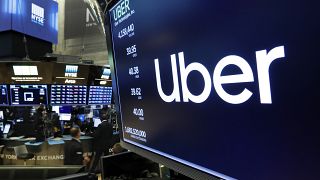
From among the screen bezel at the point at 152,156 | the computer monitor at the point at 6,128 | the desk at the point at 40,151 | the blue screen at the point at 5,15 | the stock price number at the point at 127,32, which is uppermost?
the blue screen at the point at 5,15

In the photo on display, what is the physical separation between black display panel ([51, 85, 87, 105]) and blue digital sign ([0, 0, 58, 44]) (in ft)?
6.98

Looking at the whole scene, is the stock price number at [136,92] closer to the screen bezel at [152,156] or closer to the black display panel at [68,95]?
the screen bezel at [152,156]

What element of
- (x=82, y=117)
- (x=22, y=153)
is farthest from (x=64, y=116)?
(x=22, y=153)

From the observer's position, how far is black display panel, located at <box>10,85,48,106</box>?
7.00 meters

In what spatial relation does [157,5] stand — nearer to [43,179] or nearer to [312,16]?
[312,16]

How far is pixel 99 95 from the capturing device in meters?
7.78

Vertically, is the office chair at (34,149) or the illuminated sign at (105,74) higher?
the illuminated sign at (105,74)

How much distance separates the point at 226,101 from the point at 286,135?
226 mm

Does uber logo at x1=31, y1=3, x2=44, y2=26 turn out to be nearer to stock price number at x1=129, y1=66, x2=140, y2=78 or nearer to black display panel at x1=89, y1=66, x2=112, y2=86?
black display panel at x1=89, y1=66, x2=112, y2=86

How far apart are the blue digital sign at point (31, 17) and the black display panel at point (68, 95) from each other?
83.8 inches

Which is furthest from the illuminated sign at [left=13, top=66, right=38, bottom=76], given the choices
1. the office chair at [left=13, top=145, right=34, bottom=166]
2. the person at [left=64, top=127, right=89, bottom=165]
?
the person at [left=64, top=127, right=89, bottom=165]

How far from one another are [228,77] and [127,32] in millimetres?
825

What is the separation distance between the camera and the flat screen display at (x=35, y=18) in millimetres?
7945

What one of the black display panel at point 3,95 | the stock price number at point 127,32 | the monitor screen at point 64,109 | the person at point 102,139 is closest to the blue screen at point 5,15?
the black display panel at point 3,95
